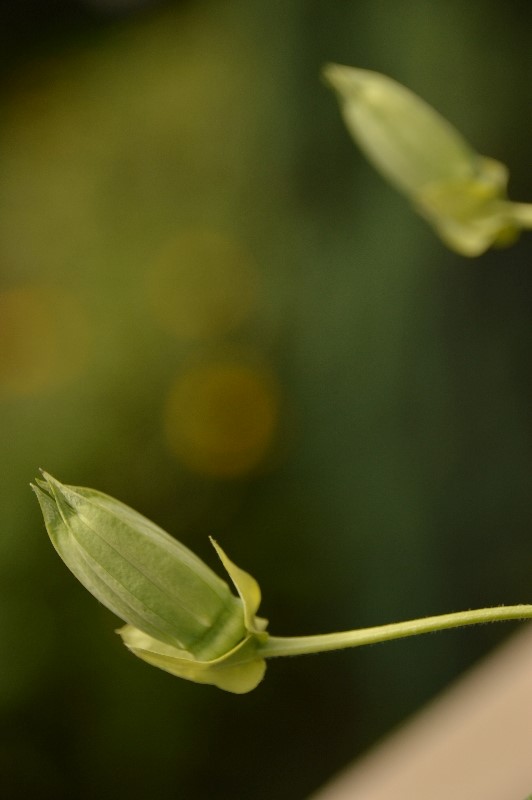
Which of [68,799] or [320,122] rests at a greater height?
[320,122]

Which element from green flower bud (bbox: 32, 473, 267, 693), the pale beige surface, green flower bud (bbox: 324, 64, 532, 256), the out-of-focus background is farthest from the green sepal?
the out-of-focus background

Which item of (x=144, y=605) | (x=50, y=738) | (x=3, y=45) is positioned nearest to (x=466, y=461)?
(x=50, y=738)

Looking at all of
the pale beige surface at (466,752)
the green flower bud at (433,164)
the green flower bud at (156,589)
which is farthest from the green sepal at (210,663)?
the pale beige surface at (466,752)

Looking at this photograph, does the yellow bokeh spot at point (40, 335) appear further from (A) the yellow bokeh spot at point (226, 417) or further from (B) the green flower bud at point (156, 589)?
(B) the green flower bud at point (156, 589)

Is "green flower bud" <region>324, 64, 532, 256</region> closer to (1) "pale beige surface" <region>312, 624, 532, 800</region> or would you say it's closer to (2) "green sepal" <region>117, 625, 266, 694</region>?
(2) "green sepal" <region>117, 625, 266, 694</region>

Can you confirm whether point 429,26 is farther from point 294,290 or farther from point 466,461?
point 466,461
